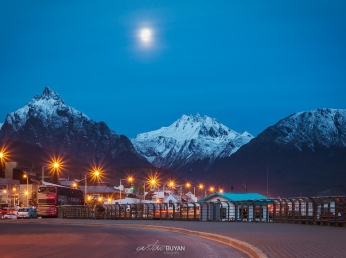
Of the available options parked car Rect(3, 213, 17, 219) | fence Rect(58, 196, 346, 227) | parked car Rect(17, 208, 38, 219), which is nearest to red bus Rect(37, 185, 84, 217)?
parked car Rect(17, 208, 38, 219)

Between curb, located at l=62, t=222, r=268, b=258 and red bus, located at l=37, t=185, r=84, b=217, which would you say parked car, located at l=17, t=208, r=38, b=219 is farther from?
curb, located at l=62, t=222, r=268, b=258

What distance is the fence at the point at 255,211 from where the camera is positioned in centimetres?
3147

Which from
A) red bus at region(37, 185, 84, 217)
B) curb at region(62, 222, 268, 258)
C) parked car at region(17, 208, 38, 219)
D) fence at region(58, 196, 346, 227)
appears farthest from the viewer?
parked car at region(17, 208, 38, 219)

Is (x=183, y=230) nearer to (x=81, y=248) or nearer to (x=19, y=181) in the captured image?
(x=81, y=248)

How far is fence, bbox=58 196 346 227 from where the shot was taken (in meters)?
31.5

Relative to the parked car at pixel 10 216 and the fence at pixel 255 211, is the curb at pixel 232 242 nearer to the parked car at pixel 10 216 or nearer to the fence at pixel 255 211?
the fence at pixel 255 211

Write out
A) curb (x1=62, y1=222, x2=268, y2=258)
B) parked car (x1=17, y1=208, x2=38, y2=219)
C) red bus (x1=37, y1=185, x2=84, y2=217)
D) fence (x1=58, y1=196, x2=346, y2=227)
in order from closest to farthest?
curb (x1=62, y1=222, x2=268, y2=258) → fence (x1=58, y1=196, x2=346, y2=227) → red bus (x1=37, y1=185, x2=84, y2=217) → parked car (x1=17, y1=208, x2=38, y2=219)

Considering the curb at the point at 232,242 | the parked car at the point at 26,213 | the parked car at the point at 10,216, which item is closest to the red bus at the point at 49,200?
the parked car at the point at 26,213

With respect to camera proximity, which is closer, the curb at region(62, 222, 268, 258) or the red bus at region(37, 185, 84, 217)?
the curb at region(62, 222, 268, 258)

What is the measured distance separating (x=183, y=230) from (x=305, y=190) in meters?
164

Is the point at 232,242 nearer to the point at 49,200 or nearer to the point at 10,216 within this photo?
the point at 49,200

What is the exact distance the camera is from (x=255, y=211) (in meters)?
44.3

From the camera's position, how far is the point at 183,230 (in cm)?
3144

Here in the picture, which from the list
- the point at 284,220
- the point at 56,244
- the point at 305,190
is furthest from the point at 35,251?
the point at 305,190
